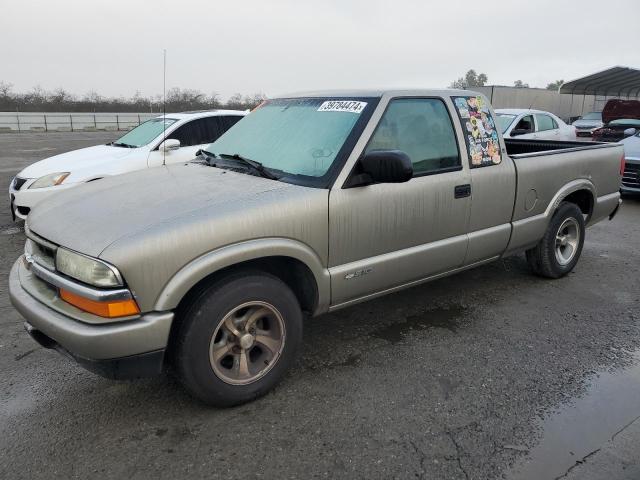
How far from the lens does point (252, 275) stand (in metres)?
2.79

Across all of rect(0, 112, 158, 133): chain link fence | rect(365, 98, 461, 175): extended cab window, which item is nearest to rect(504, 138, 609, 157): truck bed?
rect(365, 98, 461, 175): extended cab window

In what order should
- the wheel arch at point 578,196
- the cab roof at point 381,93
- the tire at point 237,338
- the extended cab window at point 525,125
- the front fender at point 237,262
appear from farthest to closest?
the extended cab window at point 525,125, the wheel arch at point 578,196, the cab roof at point 381,93, the tire at point 237,338, the front fender at point 237,262

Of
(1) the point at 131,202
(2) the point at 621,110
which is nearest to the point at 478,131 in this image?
(1) the point at 131,202

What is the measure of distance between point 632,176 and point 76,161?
9165 millimetres

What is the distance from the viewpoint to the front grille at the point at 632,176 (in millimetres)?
8844

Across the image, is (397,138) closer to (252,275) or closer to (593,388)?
(252,275)

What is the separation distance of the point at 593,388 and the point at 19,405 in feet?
11.4

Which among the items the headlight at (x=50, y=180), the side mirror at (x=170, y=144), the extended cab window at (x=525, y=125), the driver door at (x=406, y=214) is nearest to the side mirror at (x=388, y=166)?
the driver door at (x=406, y=214)

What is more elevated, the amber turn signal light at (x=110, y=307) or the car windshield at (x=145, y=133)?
the car windshield at (x=145, y=133)

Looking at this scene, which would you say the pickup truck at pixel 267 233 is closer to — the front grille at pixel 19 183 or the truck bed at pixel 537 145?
the truck bed at pixel 537 145

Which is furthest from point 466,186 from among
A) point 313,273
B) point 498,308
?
point 313,273

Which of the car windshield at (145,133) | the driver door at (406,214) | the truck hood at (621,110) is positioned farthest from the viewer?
the truck hood at (621,110)

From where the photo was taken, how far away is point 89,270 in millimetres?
2412

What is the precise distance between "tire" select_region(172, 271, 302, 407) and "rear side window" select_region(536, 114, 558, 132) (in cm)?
988
